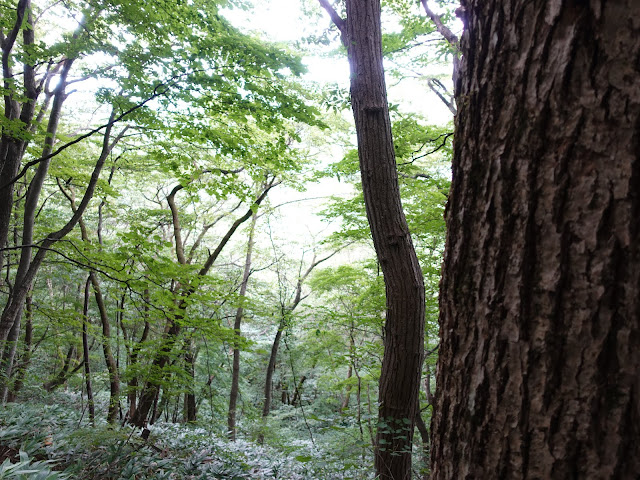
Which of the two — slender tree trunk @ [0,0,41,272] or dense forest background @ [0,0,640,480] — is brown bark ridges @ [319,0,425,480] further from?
slender tree trunk @ [0,0,41,272]

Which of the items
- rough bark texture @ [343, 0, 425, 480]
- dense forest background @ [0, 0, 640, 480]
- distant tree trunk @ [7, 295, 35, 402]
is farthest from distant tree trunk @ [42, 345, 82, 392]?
rough bark texture @ [343, 0, 425, 480]

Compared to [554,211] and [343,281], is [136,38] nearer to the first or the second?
[554,211]

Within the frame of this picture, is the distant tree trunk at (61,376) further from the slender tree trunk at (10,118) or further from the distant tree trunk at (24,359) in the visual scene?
the slender tree trunk at (10,118)

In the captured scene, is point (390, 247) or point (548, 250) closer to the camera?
point (548, 250)

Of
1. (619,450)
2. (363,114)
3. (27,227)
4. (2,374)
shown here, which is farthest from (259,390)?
(619,450)

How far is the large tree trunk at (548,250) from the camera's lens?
0.69 m

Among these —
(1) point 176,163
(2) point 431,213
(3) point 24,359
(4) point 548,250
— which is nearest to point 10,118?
Result: (1) point 176,163

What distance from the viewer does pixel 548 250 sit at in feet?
2.52

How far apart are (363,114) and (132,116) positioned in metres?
2.98

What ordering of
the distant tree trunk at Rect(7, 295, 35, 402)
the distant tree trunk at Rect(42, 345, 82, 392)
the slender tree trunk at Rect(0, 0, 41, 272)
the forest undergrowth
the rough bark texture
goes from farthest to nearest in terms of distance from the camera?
the distant tree trunk at Rect(42, 345, 82, 392) < the distant tree trunk at Rect(7, 295, 35, 402) < the slender tree trunk at Rect(0, 0, 41, 272) < the forest undergrowth < the rough bark texture

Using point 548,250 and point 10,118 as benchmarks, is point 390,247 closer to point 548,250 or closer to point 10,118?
point 548,250

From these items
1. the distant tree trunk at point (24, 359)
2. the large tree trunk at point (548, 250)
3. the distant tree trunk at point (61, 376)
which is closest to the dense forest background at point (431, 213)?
the large tree trunk at point (548, 250)

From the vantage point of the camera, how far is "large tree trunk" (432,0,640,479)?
689 millimetres

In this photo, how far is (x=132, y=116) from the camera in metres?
4.57
